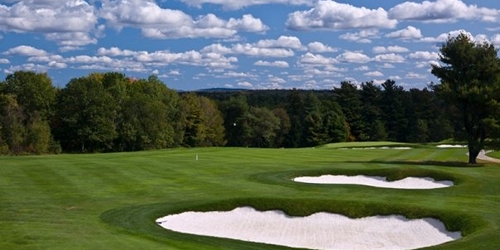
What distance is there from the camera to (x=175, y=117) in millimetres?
98750

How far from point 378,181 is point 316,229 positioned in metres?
12.1

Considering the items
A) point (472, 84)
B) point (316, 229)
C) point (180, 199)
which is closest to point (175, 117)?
point (472, 84)

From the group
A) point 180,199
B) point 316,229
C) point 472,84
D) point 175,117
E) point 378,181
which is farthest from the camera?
point 175,117

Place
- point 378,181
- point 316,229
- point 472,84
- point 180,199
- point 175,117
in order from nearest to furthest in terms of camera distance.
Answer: point 316,229, point 180,199, point 378,181, point 472,84, point 175,117

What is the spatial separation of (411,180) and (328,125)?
251ft

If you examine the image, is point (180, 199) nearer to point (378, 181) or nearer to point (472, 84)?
point (378, 181)

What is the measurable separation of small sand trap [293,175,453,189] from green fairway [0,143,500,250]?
1.62 feet

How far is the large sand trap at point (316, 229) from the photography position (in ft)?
60.8

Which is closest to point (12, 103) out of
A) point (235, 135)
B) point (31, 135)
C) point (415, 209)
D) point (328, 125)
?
point (31, 135)

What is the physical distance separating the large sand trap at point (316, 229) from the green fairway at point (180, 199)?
0.41 meters

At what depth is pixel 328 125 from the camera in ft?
351

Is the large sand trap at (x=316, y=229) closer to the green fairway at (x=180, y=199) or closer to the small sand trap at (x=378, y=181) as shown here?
the green fairway at (x=180, y=199)

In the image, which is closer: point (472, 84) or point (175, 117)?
point (472, 84)

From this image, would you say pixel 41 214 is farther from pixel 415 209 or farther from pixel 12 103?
pixel 12 103
